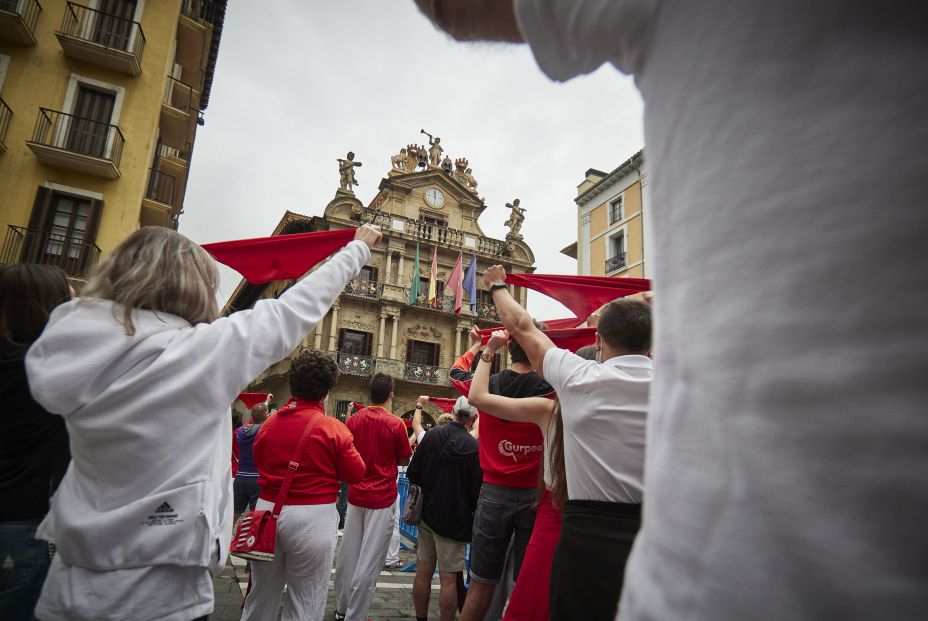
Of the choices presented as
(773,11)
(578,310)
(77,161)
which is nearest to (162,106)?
(77,161)

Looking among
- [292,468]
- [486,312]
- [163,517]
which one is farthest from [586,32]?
[486,312]

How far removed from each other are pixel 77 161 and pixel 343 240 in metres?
13.3

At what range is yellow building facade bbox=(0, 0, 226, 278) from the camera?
1325cm

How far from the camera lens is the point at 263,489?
4199 millimetres

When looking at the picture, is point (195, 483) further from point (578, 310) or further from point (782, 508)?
point (578, 310)

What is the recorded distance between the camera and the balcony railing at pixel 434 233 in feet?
89.5

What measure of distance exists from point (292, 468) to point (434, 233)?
80.8 feet

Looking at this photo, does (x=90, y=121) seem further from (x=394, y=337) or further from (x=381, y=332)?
(x=394, y=337)

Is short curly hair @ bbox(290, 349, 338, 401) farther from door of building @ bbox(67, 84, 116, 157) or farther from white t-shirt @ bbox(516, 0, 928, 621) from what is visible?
door of building @ bbox(67, 84, 116, 157)

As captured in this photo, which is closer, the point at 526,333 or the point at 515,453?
the point at 526,333

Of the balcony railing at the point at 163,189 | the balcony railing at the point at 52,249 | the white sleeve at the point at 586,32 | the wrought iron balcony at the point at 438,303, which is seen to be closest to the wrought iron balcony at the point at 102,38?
the balcony railing at the point at 163,189

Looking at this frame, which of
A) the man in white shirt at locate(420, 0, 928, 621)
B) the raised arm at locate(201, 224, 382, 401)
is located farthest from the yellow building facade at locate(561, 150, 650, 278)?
the man in white shirt at locate(420, 0, 928, 621)

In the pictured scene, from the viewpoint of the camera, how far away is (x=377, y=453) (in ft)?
17.8

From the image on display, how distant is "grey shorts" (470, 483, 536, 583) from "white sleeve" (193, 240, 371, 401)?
8.27ft
